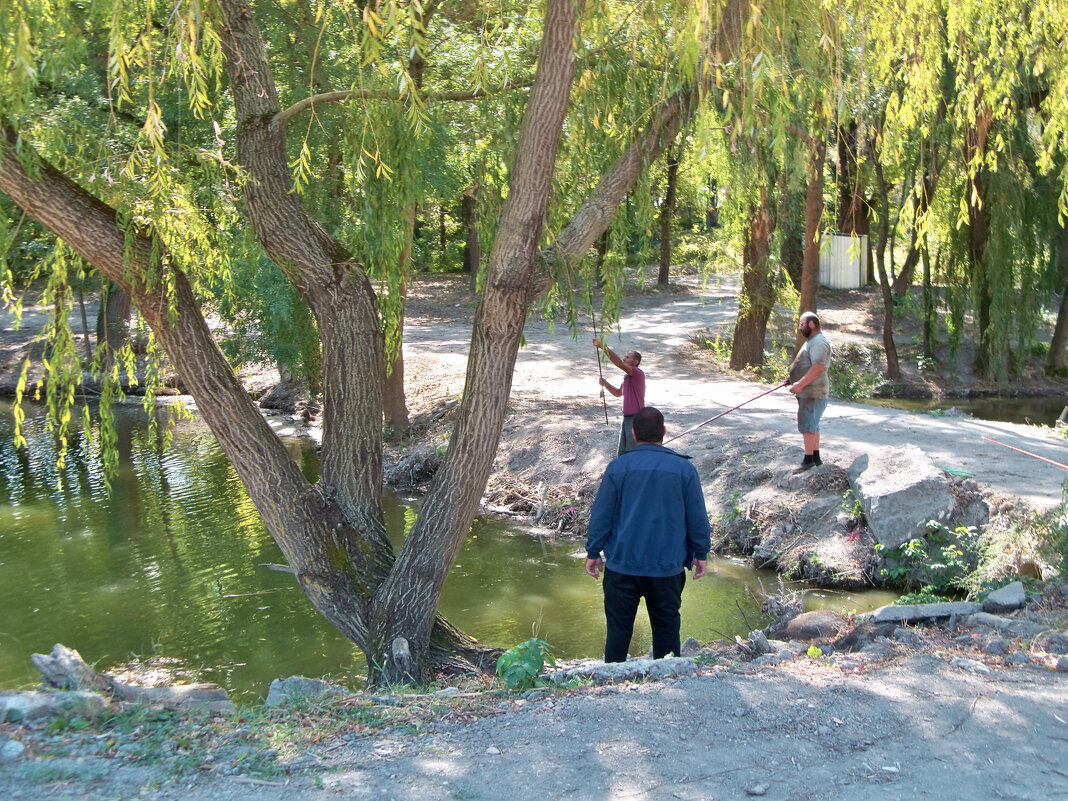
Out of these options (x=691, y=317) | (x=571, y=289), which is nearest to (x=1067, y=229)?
(x=691, y=317)

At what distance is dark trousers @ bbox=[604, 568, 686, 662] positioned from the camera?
5.43 m

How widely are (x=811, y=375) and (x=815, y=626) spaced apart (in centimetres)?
311

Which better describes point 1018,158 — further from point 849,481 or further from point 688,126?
point 688,126

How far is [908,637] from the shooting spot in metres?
6.34

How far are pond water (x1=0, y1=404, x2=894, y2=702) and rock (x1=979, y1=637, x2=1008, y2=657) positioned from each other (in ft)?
9.41

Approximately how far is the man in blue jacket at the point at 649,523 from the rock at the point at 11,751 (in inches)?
115

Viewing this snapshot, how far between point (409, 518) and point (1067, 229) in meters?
16.3

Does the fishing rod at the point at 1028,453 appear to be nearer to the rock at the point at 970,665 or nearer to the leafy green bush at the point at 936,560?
the leafy green bush at the point at 936,560

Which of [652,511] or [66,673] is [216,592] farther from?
[652,511]

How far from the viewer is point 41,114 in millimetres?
6070

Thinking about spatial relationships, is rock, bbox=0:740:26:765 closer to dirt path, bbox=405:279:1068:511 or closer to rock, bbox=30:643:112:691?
rock, bbox=30:643:112:691

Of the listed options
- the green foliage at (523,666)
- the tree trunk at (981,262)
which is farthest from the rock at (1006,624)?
the tree trunk at (981,262)

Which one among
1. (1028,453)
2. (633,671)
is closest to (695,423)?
(1028,453)

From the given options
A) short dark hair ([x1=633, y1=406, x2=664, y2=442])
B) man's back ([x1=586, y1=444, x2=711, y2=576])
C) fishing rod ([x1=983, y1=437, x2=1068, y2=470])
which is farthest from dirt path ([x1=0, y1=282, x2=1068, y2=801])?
fishing rod ([x1=983, y1=437, x2=1068, y2=470])
